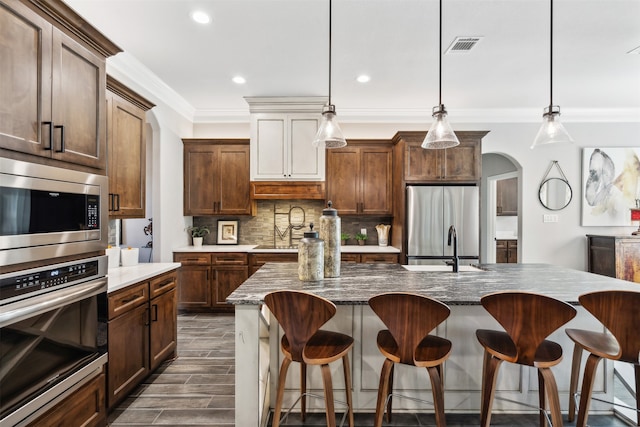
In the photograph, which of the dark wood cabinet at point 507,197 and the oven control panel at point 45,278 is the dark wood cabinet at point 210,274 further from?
the dark wood cabinet at point 507,197

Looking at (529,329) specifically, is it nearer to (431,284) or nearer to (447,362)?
(431,284)

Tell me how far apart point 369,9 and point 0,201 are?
2.53 metres

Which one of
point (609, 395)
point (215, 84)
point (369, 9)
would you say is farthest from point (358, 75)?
point (609, 395)

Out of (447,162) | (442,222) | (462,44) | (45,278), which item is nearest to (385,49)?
(462,44)

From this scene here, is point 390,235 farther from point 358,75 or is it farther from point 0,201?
point 0,201

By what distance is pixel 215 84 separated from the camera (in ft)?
12.6

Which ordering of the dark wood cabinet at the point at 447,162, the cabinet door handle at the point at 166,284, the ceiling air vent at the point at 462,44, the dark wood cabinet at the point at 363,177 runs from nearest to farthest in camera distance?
1. the cabinet door handle at the point at 166,284
2. the ceiling air vent at the point at 462,44
3. the dark wood cabinet at the point at 447,162
4. the dark wood cabinet at the point at 363,177

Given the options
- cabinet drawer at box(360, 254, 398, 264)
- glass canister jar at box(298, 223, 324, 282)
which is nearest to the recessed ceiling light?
glass canister jar at box(298, 223, 324, 282)

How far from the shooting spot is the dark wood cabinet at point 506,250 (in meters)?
6.73

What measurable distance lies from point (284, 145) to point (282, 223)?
1.20 metres

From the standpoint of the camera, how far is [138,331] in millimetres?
2355

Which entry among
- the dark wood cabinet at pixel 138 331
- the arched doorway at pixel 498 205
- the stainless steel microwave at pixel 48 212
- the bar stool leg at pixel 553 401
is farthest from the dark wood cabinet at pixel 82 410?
the arched doorway at pixel 498 205

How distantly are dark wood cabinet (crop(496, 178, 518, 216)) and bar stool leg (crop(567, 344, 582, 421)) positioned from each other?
5.79 meters

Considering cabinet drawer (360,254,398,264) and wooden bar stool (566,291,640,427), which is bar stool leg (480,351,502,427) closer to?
wooden bar stool (566,291,640,427)
